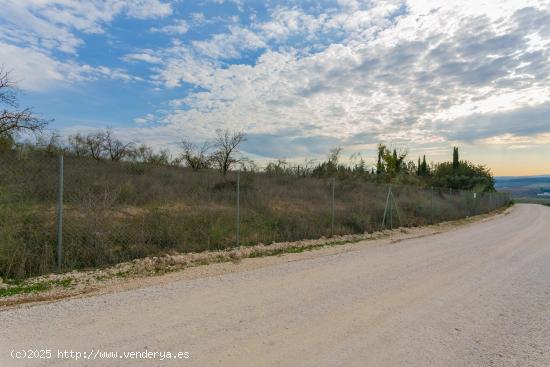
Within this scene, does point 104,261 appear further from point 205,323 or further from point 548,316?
point 548,316

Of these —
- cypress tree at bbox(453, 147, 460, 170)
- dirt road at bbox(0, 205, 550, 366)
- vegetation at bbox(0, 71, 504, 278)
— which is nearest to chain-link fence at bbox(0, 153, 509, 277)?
vegetation at bbox(0, 71, 504, 278)

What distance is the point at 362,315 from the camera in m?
4.57

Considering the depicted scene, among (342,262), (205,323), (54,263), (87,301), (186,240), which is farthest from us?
(186,240)

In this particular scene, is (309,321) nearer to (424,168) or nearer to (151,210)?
(151,210)

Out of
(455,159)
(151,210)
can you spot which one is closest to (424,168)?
(455,159)

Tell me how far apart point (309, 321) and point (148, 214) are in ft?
23.6

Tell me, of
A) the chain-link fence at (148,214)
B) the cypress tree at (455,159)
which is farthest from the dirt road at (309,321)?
the cypress tree at (455,159)

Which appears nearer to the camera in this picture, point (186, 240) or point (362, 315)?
point (362, 315)

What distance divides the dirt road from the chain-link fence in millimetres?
2521

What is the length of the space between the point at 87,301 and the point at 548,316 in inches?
264

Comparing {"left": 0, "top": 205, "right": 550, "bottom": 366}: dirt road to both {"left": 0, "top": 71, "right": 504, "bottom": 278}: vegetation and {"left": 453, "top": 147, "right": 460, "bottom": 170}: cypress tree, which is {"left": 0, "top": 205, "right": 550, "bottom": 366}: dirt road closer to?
{"left": 0, "top": 71, "right": 504, "bottom": 278}: vegetation

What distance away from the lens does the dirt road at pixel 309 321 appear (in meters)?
3.49

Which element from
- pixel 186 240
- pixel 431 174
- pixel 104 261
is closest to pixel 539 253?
pixel 186 240

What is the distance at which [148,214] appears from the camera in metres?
10.1
